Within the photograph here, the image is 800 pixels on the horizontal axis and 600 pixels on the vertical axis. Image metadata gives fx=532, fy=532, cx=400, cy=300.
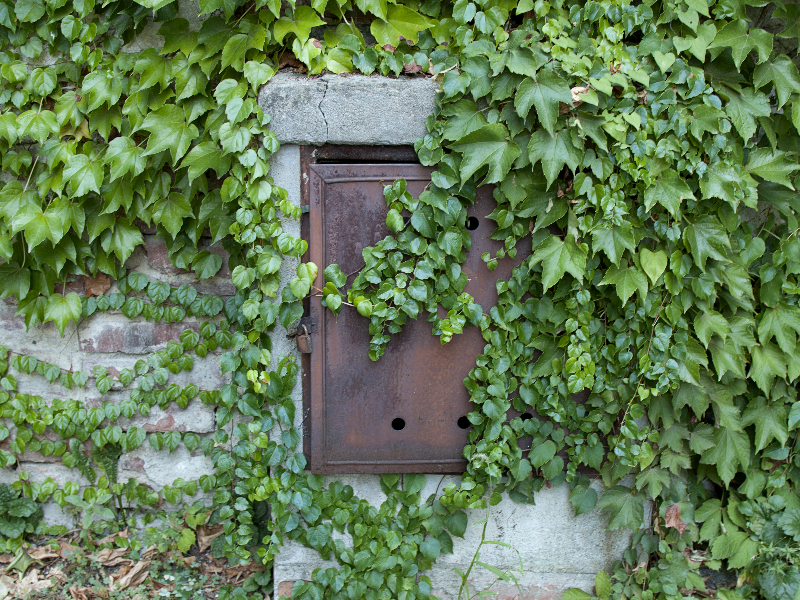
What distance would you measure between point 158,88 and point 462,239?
4.00 ft

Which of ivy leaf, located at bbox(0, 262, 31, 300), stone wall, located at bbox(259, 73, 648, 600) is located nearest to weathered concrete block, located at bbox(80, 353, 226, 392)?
ivy leaf, located at bbox(0, 262, 31, 300)

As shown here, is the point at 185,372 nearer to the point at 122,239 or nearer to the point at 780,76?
the point at 122,239

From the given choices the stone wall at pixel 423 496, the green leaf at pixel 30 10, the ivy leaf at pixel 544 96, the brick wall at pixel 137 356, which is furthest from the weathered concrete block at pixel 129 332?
the ivy leaf at pixel 544 96

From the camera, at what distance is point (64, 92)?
2039mm

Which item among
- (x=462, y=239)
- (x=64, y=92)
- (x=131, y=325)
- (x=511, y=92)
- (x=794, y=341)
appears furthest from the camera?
(x=131, y=325)

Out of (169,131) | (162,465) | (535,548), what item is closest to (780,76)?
(535,548)

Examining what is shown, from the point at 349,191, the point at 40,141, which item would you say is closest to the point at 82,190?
the point at 40,141

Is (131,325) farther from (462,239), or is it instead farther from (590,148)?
(590,148)

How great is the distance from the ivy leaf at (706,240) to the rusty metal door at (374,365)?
2.01 ft

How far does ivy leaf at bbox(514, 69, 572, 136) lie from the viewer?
1623mm

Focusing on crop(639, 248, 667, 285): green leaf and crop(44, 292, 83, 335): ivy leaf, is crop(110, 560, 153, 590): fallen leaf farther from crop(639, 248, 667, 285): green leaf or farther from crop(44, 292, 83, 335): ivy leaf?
crop(639, 248, 667, 285): green leaf

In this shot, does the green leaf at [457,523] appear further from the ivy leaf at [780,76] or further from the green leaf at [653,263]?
the ivy leaf at [780,76]

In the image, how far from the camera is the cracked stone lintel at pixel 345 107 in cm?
174

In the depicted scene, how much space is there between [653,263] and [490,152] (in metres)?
0.66
